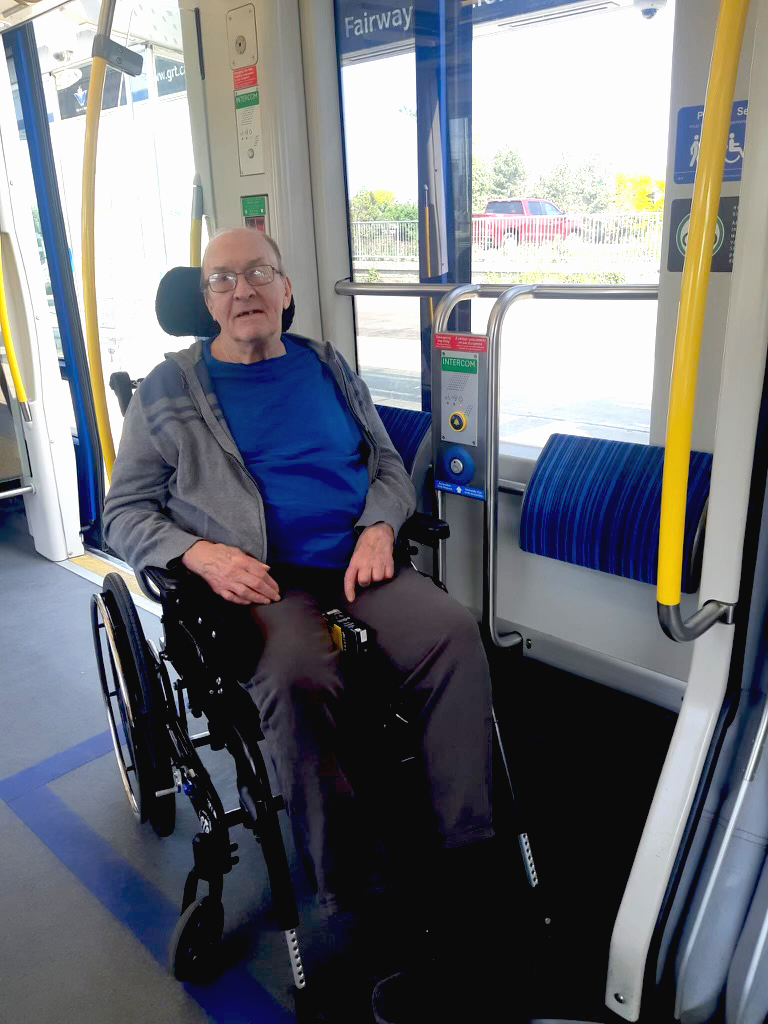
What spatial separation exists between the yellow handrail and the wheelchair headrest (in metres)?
2.19

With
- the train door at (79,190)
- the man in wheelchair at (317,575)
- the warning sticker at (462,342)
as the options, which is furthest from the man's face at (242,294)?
the train door at (79,190)

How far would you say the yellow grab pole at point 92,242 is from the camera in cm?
239

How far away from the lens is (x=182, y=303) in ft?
7.57

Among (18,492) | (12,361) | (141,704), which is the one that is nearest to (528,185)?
(141,704)

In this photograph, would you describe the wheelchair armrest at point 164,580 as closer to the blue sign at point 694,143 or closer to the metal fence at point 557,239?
the metal fence at point 557,239

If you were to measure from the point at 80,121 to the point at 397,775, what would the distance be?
3.98 m

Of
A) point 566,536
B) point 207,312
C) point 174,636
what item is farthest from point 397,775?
point 207,312

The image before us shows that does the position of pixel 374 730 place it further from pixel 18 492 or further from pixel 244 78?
pixel 18 492

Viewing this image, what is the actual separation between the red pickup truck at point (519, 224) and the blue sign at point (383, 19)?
51cm

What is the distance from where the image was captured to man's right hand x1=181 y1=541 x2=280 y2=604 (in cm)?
193

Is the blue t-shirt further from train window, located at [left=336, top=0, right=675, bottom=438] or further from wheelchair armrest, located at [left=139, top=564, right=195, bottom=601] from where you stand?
train window, located at [left=336, top=0, right=675, bottom=438]

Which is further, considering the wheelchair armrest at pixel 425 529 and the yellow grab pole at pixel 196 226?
the yellow grab pole at pixel 196 226

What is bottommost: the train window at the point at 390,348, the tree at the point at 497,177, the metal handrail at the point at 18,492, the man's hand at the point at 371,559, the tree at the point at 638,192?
the metal handrail at the point at 18,492

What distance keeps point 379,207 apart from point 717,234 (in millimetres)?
1279
